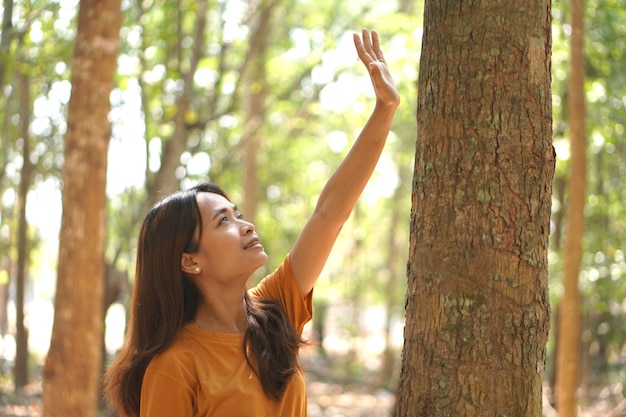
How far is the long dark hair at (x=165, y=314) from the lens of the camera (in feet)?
8.67

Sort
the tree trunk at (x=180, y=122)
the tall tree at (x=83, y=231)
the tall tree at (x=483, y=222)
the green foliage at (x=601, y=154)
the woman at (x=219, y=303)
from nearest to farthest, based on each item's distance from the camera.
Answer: the tall tree at (x=483, y=222) → the woman at (x=219, y=303) → the tall tree at (x=83, y=231) → the green foliage at (x=601, y=154) → the tree trunk at (x=180, y=122)

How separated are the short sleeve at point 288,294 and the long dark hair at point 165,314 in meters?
0.17

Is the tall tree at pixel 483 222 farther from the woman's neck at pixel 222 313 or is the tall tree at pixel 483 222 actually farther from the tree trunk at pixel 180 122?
the tree trunk at pixel 180 122

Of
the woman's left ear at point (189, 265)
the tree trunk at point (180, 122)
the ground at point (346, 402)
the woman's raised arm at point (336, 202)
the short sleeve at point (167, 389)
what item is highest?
the tree trunk at point (180, 122)

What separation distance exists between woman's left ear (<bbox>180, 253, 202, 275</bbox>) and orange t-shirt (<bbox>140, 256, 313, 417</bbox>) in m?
0.18

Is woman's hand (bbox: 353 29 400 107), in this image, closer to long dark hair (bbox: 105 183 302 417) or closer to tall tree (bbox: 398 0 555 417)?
tall tree (bbox: 398 0 555 417)

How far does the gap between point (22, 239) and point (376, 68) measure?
34.0ft

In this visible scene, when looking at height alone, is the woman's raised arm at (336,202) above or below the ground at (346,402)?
above

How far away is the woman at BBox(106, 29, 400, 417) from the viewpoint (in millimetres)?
2557

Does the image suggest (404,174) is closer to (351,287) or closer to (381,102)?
(351,287)

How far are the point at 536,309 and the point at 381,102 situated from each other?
839 mm

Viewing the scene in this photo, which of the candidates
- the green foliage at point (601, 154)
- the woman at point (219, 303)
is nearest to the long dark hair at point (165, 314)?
the woman at point (219, 303)

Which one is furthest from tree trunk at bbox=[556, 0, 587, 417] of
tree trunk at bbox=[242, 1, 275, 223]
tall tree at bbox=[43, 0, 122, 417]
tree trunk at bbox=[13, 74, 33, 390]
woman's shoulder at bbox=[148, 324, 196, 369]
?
tree trunk at bbox=[13, 74, 33, 390]

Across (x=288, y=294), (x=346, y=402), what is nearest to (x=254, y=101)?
(x=346, y=402)
